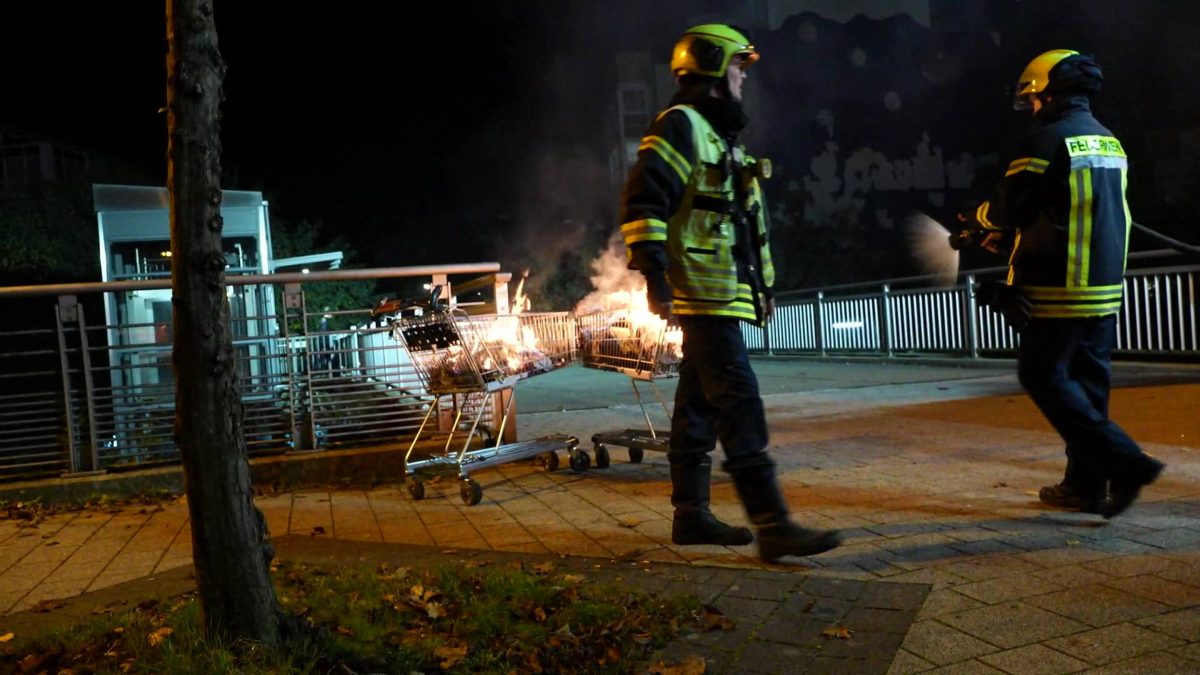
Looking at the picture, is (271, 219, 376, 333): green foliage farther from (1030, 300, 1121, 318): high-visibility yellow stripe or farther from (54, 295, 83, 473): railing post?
(1030, 300, 1121, 318): high-visibility yellow stripe

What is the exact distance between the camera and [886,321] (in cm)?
1605

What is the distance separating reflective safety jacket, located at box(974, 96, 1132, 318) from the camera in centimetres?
442

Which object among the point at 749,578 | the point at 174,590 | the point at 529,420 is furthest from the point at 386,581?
the point at 529,420

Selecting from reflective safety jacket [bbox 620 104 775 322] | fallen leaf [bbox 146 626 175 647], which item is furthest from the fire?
fallen leaf [bbox 146 626 175 647]

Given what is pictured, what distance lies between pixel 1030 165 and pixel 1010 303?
0.65 meters

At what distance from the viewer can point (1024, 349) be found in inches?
181

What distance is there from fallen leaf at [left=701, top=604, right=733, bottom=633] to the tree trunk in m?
1.46

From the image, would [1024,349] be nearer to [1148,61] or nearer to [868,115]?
[1148,61]

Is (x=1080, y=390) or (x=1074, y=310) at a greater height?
(x=1074, y=310)

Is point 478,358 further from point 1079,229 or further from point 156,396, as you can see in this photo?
point 1079,229

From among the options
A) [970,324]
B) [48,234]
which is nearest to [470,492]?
[970,324]

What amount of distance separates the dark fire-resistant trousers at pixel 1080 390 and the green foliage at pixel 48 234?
15.6m

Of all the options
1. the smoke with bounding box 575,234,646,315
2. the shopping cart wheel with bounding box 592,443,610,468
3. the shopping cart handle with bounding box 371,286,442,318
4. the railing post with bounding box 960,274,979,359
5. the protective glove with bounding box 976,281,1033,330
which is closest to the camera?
the protective glove with bounding box 976,281,1033,330

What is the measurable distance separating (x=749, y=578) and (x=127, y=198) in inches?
382
